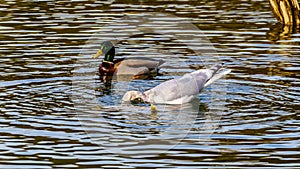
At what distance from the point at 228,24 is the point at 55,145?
9.69 m

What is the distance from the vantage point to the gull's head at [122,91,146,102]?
13016mm

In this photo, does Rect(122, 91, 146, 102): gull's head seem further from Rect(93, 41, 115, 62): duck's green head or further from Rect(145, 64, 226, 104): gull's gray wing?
Rect(93, 41, 115, 62): duck's green head

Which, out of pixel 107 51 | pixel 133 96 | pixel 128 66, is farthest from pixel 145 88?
pixel 107 51

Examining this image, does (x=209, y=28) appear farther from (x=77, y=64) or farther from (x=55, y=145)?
(x=55, y=145)

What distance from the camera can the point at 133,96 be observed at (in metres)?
13.0

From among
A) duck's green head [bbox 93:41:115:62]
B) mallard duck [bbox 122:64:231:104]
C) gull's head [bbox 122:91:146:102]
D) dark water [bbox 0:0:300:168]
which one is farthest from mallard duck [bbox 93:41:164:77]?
gull's head [bbox 122:91:146:102]

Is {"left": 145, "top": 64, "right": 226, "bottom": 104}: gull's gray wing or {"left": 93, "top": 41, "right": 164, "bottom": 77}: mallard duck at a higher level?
{"left": 145, "top": 64, "right": 226, "bottom": 104}: gull's gray wing

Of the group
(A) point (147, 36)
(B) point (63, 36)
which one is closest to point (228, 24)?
(A) point (147, 36)

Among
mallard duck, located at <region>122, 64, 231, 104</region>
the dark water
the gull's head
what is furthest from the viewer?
the gull's head

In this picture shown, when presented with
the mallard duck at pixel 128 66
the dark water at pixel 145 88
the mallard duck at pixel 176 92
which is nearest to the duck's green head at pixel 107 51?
the mallard duck at pixel 128 66

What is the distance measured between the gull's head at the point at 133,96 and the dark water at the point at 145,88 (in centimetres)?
23

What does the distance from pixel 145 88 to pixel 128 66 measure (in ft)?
5.47

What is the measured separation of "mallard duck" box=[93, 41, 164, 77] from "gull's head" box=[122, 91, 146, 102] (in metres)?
2.57

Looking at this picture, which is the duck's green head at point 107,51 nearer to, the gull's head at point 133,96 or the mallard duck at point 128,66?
the mallard duck at point 128,66
